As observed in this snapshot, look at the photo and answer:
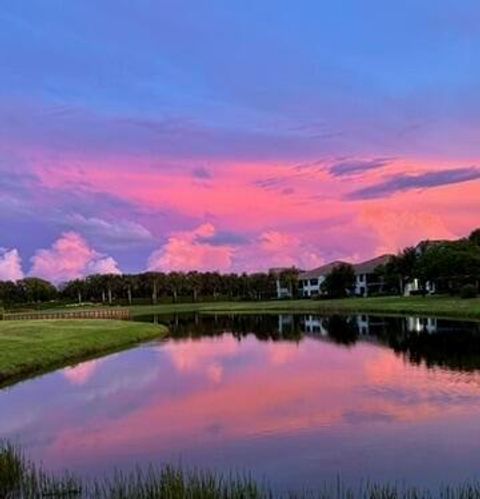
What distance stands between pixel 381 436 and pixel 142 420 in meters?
9.15

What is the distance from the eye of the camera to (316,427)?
25.0 meters

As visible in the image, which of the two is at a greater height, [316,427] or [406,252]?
[406,252]

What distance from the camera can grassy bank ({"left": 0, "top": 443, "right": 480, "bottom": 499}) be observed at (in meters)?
15.1

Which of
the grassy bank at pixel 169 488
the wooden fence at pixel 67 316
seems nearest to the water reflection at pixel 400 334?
the grassy bank at pixel 169 488

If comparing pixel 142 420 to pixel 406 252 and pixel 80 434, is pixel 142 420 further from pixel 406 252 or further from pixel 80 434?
pixel 406 252

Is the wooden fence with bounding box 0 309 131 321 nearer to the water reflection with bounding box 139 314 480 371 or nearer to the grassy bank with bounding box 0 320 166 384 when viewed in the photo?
the water reflection with bounding box 139 314 480 371

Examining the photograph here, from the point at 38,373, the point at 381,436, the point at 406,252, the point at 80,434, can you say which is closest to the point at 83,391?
the point at 38,373

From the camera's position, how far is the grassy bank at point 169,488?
15133 millimetres

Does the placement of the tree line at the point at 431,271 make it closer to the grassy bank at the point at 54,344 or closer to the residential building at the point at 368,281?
the residential building at the point at 368,281

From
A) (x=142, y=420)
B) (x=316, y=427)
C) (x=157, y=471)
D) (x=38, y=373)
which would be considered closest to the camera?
(x=157, y=471)

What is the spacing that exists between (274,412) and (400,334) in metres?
35.7

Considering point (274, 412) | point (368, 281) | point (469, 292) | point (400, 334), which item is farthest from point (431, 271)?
point (274, 412)

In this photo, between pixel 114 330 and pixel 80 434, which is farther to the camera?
pixel 114 330

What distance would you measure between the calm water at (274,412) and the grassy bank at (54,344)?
2049 mm
